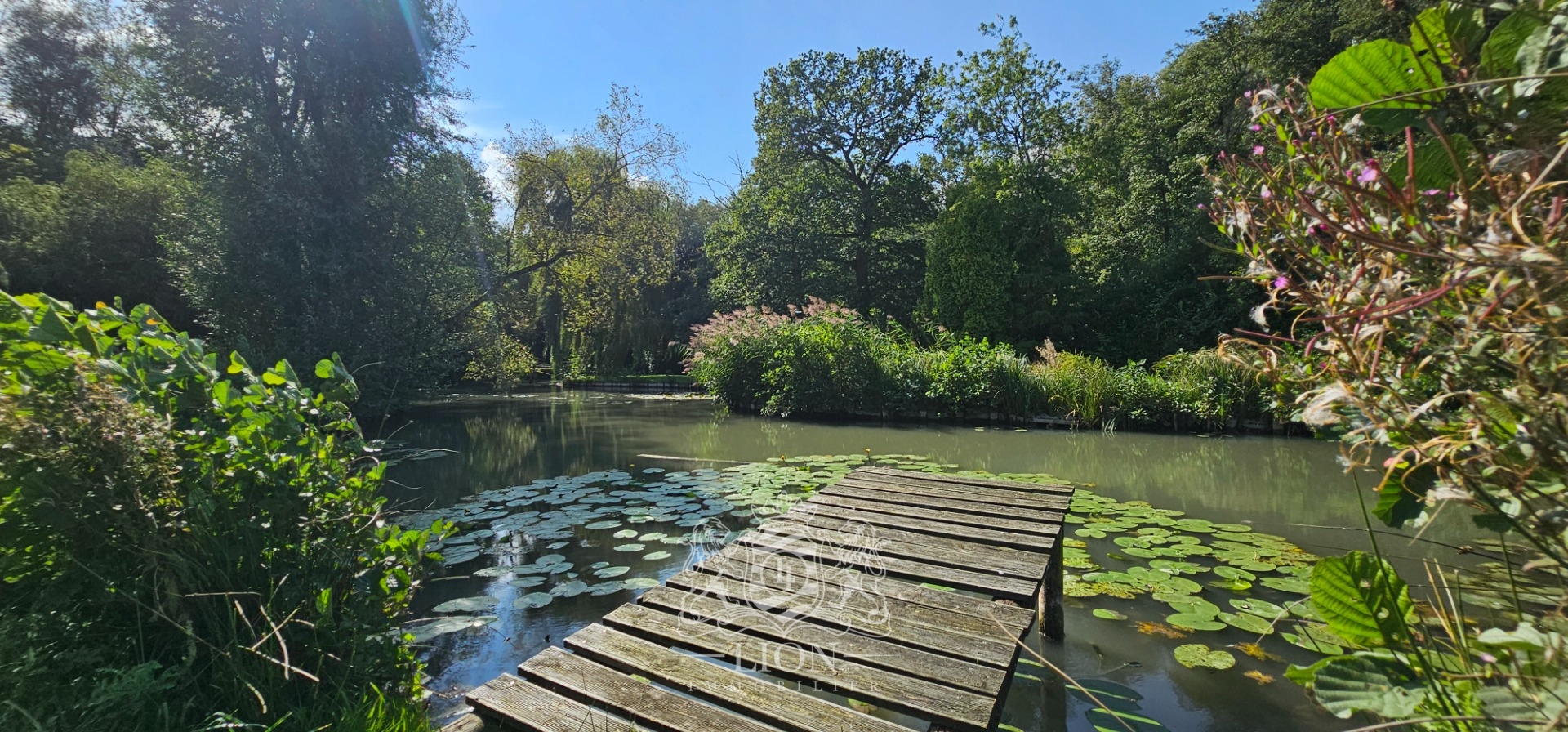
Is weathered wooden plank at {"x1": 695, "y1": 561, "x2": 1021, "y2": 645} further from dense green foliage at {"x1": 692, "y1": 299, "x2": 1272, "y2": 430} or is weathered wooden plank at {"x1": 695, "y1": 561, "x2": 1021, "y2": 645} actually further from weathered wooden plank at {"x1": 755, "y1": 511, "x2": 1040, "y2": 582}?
dense green foliage at {"x1": 692, "y1": 299, "x2": 1272, "y2": 430}

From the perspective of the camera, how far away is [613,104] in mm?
14680

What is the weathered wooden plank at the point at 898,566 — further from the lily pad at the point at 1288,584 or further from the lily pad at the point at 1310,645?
the lily pad at the point at 1288,584

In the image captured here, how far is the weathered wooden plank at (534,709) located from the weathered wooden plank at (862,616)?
1.94ft

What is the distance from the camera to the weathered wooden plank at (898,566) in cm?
203

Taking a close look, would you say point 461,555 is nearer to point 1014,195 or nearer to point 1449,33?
point 1449,33

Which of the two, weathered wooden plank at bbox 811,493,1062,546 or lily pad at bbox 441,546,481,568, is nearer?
weathered wooden plank at bbox 811,493,1062,546

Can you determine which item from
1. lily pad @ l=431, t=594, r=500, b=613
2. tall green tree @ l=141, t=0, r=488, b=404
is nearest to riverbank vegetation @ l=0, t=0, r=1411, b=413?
tall green tree @ l=141, t=0, r=488, b=404

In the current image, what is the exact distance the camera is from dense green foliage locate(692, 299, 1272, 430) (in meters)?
8.19

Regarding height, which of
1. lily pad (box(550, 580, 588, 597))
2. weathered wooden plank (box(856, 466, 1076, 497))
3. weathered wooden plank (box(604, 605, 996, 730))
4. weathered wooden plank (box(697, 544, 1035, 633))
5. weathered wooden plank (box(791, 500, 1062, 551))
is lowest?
lily pad (box(550, 580, 588, 597))

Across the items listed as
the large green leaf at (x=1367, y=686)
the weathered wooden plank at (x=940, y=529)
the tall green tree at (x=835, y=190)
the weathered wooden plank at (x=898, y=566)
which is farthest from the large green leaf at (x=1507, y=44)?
the tall green tree at (x=835, y=190)

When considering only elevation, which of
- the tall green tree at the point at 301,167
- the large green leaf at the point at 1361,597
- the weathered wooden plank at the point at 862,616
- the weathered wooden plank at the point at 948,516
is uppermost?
the tall green tree at the point at 301,167

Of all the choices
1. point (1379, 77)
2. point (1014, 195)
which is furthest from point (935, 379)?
point (1379, 77)

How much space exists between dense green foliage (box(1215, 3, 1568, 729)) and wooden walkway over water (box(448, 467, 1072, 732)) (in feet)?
2.46

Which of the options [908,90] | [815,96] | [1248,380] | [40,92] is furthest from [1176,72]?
[40,92]
